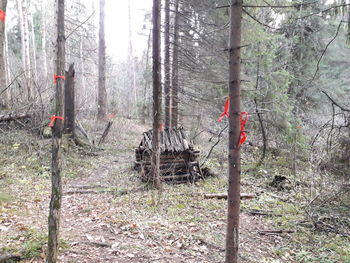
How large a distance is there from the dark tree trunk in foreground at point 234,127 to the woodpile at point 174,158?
5475 mm

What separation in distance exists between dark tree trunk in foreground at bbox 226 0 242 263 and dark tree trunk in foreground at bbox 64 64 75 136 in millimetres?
9218

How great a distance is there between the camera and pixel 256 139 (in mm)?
12891

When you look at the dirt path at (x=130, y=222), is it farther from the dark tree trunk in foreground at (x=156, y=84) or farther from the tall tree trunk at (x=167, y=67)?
the tall tree trunk at (x=167, y=67)

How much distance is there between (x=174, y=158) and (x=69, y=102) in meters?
5.38

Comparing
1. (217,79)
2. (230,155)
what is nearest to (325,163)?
(230,155)

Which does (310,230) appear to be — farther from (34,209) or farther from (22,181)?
(22,181)

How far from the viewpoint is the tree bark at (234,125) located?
3023 mm

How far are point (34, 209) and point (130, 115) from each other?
18.8 metres

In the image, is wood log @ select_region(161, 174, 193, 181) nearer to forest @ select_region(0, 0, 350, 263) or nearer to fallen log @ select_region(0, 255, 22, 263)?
forest @ select_region(0, 0, 350, 263)

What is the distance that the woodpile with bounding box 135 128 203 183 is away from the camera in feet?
28.9

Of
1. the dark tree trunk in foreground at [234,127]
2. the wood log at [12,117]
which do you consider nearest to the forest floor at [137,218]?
the wood log at [12,117]

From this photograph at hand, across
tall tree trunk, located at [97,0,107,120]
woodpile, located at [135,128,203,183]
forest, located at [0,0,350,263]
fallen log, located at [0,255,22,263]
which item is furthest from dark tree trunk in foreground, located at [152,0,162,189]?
tall tree trunk, located at [97,0,107,120]

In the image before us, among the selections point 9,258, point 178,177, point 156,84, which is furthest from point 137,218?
point 156,84

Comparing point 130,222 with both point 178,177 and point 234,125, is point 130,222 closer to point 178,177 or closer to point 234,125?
point 234,125
